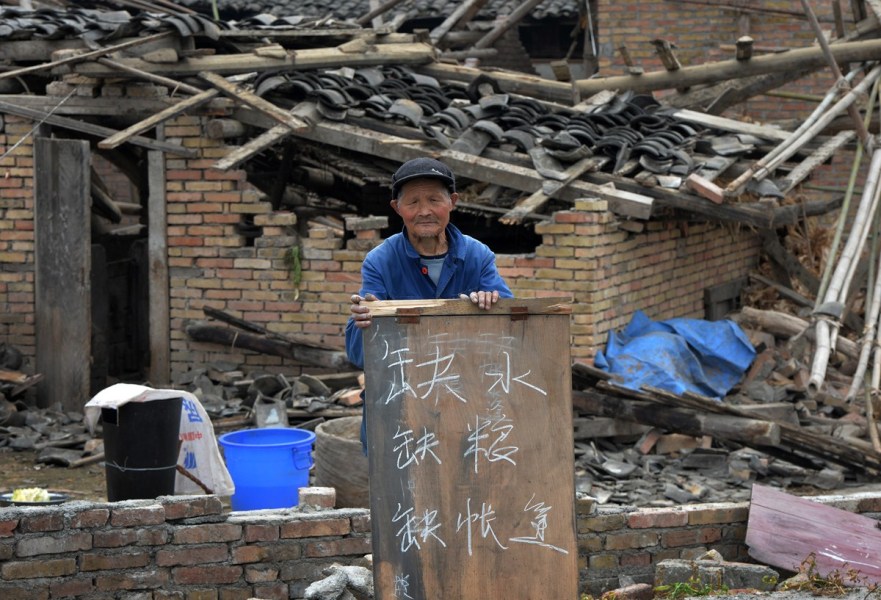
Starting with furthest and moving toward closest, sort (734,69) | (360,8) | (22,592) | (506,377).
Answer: (360,8), (734,69), (22,592), (506,377)

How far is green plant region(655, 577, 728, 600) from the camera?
18.3 feet

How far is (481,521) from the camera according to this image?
446cm

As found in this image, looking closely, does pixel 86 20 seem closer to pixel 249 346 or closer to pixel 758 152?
pixel 249 346

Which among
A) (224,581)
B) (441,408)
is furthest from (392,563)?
(224,581)

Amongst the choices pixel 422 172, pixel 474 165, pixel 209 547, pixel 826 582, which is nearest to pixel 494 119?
pixel 474 165

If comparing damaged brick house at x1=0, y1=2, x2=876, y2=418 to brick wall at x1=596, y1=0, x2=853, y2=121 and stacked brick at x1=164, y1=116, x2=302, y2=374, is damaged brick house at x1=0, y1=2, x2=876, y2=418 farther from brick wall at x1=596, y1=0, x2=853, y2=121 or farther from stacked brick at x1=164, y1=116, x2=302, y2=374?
brick wall at x1=596, y1=0, x2=853, y2=121

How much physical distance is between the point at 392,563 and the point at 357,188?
7.66 meters

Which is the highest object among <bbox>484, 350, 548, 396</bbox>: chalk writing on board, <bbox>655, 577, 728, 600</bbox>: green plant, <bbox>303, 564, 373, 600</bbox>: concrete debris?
<bbox>484, 350, 548, 396</bbox>: chalk writing on board

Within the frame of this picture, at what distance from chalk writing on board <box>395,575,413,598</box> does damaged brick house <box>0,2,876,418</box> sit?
553cm

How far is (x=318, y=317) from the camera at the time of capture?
1074 centimetres

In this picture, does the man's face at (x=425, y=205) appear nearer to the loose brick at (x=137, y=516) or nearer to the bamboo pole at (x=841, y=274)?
the loose brick at (x=137, y=516)

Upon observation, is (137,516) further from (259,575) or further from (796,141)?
(796,141)

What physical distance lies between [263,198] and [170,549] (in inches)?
210

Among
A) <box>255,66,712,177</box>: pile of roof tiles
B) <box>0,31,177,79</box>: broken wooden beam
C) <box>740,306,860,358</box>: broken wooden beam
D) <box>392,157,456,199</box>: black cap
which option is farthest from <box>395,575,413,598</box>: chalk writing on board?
<box>740,306,860,358</box>: broken wooden beam
